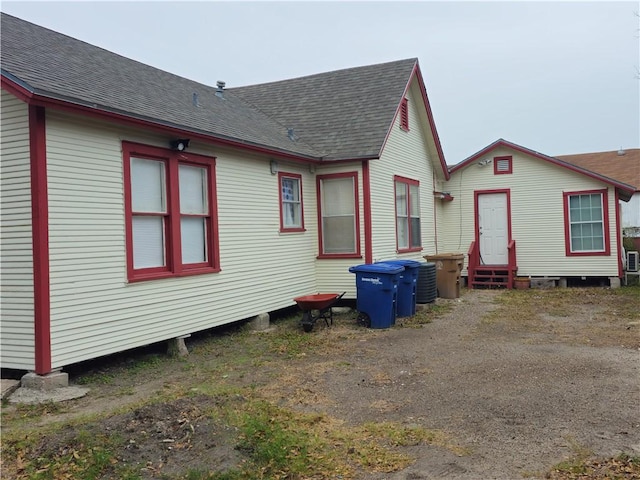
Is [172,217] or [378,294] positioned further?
[378,294]

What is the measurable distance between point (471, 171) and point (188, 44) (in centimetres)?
1252

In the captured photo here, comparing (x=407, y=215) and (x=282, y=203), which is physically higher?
(x=282, y=203)

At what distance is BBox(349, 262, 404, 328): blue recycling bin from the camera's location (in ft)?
33.4

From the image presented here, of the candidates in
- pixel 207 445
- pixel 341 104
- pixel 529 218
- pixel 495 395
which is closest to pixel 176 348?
pixel 207 445

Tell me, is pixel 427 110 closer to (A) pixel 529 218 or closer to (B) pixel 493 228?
(B) pixel 493 228

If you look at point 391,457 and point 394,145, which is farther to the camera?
point 394,145

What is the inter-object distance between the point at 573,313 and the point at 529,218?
5700mm

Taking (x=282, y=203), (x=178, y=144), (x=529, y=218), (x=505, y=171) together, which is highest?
(x=505, y=171)

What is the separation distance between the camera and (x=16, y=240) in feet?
21.4

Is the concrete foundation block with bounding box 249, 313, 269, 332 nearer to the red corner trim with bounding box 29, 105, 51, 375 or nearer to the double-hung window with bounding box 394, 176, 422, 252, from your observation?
the red corner trim with bounding box 29, 105, 51, 375

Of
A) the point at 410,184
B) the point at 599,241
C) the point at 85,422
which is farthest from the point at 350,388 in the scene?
the point at 599,241

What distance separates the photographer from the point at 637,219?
90.4ft

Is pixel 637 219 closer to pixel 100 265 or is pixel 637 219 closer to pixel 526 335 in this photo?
pixel 526 335

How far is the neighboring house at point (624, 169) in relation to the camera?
1066 inches
